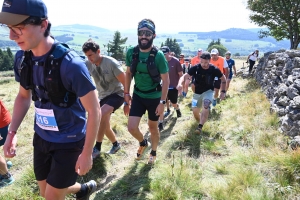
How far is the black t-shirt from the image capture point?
694cm

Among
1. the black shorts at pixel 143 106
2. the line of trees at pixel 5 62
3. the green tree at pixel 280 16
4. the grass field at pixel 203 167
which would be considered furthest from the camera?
the line of trees at pixel 5 62

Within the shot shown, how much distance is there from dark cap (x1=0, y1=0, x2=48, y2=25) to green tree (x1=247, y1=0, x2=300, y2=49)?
21.4 meters

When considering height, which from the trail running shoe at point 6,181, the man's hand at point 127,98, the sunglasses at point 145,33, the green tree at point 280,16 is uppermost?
the green tree at point 280,16

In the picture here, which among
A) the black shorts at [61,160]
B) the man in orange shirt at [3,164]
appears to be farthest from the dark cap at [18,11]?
the man in orange shirt at [3,164]

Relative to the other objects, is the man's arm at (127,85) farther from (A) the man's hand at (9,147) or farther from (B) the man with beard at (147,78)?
(A) the man's hand at (9,147)

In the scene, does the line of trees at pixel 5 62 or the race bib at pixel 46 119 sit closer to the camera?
the race bib at pixel 46 119

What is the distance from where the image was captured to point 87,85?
226 cm

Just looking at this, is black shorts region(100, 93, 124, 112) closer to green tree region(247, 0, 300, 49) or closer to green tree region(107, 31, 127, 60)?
green tree region(247, 0, 300, 49)

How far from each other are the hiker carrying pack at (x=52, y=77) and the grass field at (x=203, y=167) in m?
2.07

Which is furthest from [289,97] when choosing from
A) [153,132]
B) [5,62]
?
[5,62]

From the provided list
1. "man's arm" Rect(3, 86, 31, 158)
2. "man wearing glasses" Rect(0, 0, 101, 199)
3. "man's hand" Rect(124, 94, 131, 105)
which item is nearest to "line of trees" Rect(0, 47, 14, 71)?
"man's hand" Rect(124, 94, 131, 105)

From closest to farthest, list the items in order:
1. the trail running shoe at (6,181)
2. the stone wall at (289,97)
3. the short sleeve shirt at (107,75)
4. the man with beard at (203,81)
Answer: the trail running shoe at (6,181), the short sleeve shirt at (107,75), the stone wall at (289,97), the man with beard at (203,81)

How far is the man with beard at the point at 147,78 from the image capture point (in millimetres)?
4473

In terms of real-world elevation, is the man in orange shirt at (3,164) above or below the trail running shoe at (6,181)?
above
